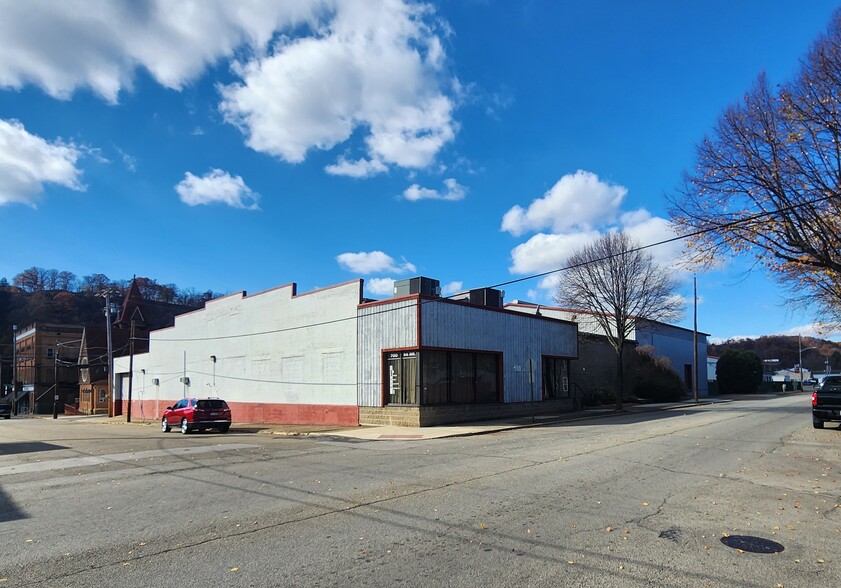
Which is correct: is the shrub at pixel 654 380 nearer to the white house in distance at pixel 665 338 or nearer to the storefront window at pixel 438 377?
the white house in distance at pixel 665 338

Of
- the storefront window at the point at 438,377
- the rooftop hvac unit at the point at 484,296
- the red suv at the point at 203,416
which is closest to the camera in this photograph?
the storefront window at the point at 438,377

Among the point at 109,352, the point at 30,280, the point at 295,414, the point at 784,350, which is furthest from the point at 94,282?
the point at 784,350

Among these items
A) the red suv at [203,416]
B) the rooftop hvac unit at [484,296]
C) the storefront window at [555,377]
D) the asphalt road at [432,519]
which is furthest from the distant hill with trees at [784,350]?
the asphalt road at [432,519]

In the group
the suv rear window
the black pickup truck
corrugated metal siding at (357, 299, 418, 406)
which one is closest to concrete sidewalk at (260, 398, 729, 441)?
corrugated metal siding at (357, 299, 418, 406)

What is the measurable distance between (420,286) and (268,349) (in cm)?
1082

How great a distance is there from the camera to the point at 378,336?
25.0m

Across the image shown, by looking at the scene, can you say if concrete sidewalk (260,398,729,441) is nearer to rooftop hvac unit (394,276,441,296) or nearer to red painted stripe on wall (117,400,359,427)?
red painted stripe on wall (117,400,359,427)

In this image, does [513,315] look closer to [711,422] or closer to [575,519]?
[711,422]

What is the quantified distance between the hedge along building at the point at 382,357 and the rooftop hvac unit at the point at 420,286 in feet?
0.17

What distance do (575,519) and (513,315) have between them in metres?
21.8

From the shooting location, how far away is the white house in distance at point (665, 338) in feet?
137

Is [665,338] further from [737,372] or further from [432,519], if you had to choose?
[432,519]

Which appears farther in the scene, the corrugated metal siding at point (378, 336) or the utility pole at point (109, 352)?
the utility pole at point (109, 352)

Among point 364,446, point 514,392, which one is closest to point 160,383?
point 514,392
